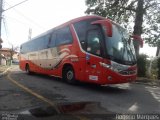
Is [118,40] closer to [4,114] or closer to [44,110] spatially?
[44,110]

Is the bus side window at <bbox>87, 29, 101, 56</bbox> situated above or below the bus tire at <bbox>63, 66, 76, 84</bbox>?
above

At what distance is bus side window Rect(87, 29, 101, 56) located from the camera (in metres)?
11.6

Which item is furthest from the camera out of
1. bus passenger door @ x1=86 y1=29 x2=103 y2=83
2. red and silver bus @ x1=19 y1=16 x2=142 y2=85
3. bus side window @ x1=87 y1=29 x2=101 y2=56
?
bus side window @ x1=87 y1=29 x2=101 y2=56

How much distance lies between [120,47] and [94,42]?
1.13 meters

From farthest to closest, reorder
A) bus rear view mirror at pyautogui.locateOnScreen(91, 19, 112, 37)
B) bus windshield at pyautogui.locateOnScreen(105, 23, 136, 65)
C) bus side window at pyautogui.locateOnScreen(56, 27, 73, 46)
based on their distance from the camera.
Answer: bus side window at pyautogui.locateOnScreen(56, 27, 73, 46) → bus windshield at pyautogui.locateOnScreen(105, 23, 136, 65) → bus rear view mirror at pyautogui.locateOnScreen(91, 19, 112, 37)

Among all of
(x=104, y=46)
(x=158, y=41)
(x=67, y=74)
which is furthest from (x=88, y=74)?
(x=158, y=41)

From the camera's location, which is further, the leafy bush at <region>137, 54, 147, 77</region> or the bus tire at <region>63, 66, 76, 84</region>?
the leafy bush at <region>137, 54, 147, 77</region>

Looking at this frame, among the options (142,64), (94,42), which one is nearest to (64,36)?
(94,42)

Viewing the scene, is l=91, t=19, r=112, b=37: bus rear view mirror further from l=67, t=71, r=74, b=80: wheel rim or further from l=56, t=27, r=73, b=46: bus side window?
l=67, t=71, r=74, b=80: wheel rim

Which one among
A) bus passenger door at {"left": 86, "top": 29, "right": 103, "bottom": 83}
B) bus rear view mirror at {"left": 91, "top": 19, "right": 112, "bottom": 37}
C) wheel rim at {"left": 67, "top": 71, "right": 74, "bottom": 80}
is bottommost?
wheel rim at {"left": 67, "top": 71, "right": 74, "bottom": 80}

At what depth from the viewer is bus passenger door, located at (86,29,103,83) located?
11420 millimetres

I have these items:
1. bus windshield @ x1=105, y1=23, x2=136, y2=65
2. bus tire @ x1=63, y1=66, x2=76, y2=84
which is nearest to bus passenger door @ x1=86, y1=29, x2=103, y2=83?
bus windshield @ x1=105, y1=23, x2=136, y2=65

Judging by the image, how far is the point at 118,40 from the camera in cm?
1183

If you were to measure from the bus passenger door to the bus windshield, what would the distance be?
1.39ft
